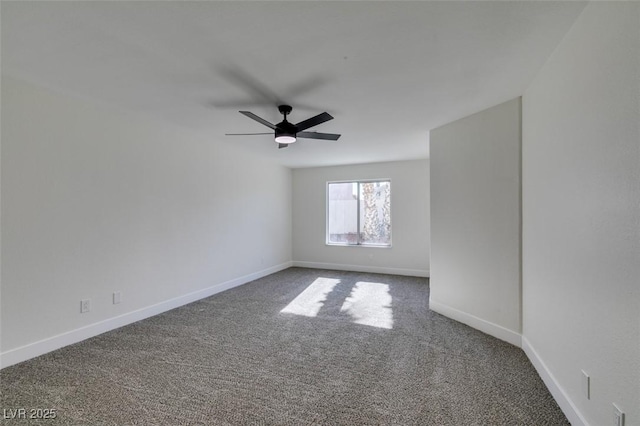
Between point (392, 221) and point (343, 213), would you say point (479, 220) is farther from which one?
point (343, 213)

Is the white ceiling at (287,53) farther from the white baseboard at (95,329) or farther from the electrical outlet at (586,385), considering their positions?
the white baseboard at (95,329)

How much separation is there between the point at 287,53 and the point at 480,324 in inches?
124

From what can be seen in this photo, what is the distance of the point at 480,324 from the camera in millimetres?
2994

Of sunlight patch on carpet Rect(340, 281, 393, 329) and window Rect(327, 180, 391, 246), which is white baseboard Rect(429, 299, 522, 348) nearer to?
sunlight patch on carpet Rect(340, 281, 393, 329)

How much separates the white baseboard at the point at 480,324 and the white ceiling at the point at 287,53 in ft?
7.32

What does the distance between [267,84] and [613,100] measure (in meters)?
2.22

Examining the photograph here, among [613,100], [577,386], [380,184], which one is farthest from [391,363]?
[380,184]

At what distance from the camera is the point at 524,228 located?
100 inches

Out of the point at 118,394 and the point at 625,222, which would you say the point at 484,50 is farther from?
the point at 118,394

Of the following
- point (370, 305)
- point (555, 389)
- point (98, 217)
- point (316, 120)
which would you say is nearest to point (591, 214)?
point (555, 389)

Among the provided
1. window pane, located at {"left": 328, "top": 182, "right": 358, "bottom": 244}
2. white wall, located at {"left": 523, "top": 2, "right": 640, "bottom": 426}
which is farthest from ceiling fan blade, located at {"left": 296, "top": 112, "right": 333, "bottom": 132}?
window pane, located at {"left": 328, "top": 182, "right": 358, "bottom": 244}

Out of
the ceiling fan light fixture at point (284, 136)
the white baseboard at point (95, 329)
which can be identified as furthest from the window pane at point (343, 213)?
the ceiling fan light fixture at point (284, 136)

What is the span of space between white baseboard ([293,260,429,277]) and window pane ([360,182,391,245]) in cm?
56

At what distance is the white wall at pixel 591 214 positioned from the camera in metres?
1.25
